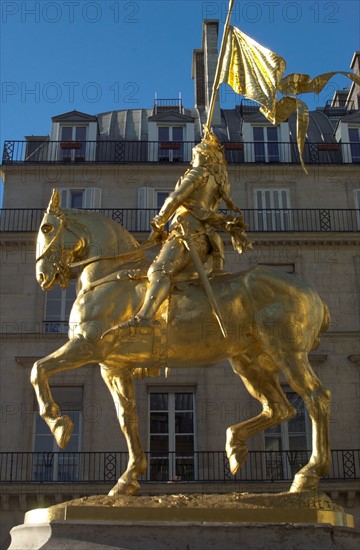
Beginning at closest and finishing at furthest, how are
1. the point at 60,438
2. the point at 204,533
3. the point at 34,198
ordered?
the point at 204,533 < the point at 60,438 < the point at 34,198

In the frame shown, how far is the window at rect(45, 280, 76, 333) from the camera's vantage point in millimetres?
22844

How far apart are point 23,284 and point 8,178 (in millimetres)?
4214

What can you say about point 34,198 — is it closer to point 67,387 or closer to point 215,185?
point 67,387

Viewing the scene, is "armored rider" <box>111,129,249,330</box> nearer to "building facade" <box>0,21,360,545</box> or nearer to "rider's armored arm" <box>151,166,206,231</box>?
"rider's armored arm" <box>151,166,206,231</box>

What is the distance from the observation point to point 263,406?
817 centimetres

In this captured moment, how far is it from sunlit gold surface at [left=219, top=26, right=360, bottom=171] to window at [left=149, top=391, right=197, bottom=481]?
1323cm

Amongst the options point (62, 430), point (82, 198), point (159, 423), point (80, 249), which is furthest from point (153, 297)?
point (82, 198)

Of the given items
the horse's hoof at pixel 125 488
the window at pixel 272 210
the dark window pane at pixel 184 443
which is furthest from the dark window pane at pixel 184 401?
the horse's hoof at pixel 125 488

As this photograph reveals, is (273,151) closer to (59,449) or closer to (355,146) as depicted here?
(355,146)

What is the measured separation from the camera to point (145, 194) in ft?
82.8

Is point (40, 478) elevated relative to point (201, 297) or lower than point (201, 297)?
lower

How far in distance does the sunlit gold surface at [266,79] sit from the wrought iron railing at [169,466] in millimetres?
13072

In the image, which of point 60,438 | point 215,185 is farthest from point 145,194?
point 60,438

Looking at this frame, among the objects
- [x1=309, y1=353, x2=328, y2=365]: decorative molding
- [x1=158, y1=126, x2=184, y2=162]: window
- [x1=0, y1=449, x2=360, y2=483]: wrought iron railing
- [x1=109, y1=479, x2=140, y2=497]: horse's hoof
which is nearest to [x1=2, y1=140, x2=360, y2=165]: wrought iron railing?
[x1=158, y1=126, x2=184, y2=162]: window
